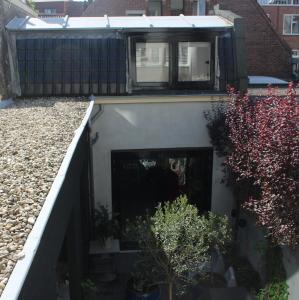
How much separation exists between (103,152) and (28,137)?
4198mm

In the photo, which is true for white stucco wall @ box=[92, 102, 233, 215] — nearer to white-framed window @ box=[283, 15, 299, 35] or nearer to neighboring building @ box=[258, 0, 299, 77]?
neighboring building @ box=[258, 0, 299, 77]

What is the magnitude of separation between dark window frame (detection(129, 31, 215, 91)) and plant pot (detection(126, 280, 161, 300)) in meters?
5.21

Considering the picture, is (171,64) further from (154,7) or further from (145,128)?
(154,7)

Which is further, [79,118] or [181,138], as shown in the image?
[181,138]

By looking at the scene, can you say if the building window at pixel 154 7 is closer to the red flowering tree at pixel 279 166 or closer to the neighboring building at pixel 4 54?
the neighboring building at pixel 4 54

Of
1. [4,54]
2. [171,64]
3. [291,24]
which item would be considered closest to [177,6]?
[171,64]

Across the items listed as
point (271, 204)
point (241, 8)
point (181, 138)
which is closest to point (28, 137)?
point (271, 204)

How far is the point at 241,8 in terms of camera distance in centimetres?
2039

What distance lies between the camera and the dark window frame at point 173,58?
1120 centimetres

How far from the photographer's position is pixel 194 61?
11.4m

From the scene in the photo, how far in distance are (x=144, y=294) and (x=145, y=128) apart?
13.2 ft

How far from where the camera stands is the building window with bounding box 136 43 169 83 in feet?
36.9

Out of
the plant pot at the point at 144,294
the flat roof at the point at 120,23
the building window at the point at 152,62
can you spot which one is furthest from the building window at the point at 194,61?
the plant pot at the point at 144,294

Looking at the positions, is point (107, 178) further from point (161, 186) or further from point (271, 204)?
point (271, 204)
